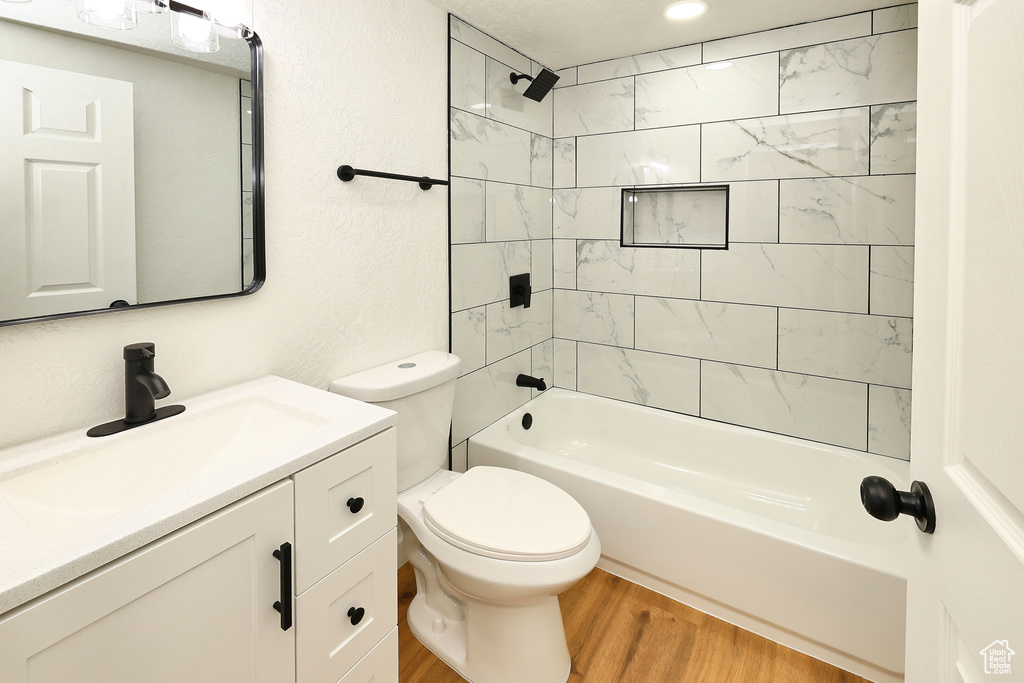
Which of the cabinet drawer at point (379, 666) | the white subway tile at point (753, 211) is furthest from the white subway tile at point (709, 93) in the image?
the cabinet drawer at point (379, 666)

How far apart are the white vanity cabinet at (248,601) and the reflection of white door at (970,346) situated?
101 cm

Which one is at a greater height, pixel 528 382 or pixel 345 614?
pixel 528 382

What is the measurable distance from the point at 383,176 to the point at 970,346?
63.8 inches

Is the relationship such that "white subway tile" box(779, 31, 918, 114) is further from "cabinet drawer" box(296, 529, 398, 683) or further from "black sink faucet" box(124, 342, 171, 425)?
"black sink faucet" box(124, 342, 171, 425)

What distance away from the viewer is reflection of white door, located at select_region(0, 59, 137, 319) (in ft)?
3.40

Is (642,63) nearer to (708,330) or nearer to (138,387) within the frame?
(708,330)

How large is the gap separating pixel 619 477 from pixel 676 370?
0.82 metres

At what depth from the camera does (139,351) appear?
Answer: 3.91 feet

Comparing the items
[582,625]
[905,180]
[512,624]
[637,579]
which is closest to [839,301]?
[905,180]

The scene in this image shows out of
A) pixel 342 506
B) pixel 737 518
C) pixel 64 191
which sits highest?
pixel 64 191

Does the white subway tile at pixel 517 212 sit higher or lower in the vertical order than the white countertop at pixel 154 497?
higher

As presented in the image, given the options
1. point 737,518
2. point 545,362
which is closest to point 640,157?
point 545,362

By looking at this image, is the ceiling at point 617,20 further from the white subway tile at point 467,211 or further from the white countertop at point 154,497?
the white countertop at point 154,497

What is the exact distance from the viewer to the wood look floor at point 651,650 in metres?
1.68
